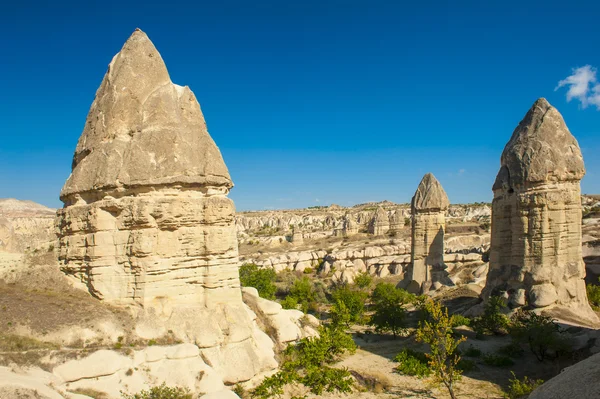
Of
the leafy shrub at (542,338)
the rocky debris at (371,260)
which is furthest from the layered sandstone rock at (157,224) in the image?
the rocky debris at (371,260)

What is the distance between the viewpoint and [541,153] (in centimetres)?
1633

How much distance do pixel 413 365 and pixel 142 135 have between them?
1119 cm

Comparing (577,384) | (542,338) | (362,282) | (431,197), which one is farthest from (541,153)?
(362,282)

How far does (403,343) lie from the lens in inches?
690

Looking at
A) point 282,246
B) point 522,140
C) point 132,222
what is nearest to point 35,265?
point 132,222

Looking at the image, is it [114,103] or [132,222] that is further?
[114,103]

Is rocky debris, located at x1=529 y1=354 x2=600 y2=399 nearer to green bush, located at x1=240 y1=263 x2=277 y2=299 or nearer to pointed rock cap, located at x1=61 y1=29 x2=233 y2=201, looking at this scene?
pointed rock cap, located at x1=61 y1=29 x2=233 y2=201

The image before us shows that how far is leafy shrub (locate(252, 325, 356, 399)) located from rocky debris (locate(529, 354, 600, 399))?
20.5 ft

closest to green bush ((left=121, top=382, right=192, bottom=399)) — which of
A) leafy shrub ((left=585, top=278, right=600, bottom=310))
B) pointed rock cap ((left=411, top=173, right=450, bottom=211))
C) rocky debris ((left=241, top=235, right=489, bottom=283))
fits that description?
leafy shrub ((left=585, top=278, right=600, bottom=310))

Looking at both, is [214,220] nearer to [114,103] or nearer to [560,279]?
[114,103]

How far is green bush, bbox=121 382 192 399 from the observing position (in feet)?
26.8

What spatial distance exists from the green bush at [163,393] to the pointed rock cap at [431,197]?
1961 cm

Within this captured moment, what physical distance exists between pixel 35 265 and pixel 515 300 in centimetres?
1702

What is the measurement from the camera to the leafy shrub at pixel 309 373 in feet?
35.1
